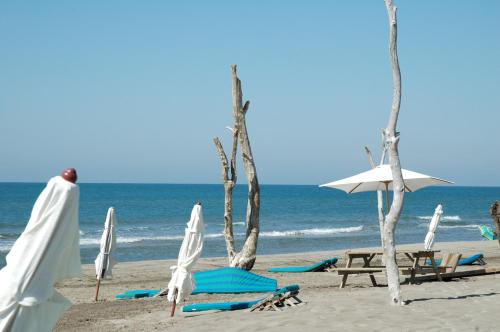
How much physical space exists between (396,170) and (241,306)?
2915 millimetres

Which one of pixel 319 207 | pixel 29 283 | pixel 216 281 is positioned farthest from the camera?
pixel 319 207

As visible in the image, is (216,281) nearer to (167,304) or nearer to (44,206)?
(167,304)

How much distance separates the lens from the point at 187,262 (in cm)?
952

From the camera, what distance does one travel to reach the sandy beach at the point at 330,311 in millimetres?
8031

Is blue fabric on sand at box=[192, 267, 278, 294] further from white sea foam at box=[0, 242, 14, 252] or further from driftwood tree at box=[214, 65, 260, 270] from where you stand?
→ white sea foam at box=[0, 242, 14, 252]

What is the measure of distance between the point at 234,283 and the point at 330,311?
11.6 feet

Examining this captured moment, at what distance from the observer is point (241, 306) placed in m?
9.84

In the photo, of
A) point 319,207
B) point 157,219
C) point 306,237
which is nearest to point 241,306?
point 306,237

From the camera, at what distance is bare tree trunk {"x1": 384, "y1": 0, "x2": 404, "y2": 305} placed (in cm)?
946

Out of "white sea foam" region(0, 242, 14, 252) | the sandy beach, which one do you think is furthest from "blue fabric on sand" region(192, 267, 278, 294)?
"white sea foam" region(0, 242, 14, 252)

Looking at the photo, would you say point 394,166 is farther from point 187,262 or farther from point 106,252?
point 106,252

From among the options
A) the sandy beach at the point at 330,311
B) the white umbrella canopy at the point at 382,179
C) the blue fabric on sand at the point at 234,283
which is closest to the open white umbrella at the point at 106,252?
the sandy beach at the point at 330,311

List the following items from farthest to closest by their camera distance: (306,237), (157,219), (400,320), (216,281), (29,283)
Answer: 1. (157,219)
2. (306,237)
3. (216,281)
4. (400,320)
5. (29,283)

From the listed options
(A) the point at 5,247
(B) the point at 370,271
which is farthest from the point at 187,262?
(A) the point at 5,247
